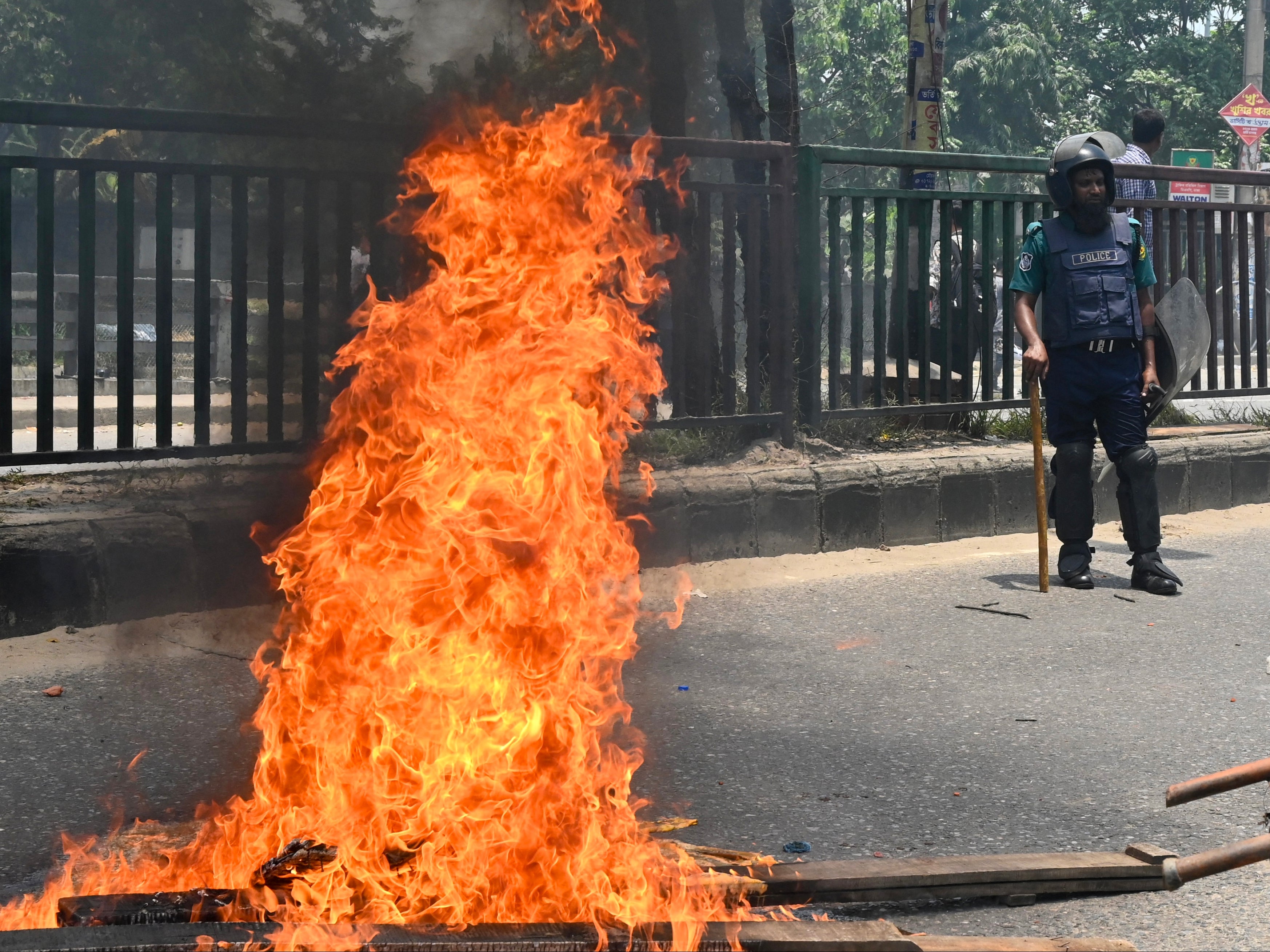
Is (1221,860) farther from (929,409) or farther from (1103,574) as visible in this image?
(929,409)

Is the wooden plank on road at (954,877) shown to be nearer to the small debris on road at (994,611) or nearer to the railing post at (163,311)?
the small debris on road at (994,611)

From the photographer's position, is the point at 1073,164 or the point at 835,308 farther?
the point at 835,308

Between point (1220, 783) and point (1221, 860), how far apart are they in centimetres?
23

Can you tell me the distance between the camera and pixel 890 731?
13.4 ft

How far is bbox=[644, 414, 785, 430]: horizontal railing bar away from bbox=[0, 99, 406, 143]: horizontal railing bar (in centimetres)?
220

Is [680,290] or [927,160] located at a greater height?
[927,160]

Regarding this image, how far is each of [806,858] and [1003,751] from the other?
3.46 ft

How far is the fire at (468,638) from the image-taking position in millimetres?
2551

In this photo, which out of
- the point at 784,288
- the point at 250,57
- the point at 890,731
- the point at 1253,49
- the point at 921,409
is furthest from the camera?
the point at 1253,49

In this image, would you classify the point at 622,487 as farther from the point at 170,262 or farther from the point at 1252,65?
the point at 1252,65

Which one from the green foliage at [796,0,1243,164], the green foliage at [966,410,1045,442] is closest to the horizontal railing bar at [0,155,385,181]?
the green foliage at [966,410,1045,442]

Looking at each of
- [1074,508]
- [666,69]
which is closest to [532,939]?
[1074,508]

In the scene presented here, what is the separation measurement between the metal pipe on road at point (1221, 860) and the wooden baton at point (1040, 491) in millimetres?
3676

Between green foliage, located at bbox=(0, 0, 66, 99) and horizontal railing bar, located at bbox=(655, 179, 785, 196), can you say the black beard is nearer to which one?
horizontal railing bar, located at bbox=(655, 179, 785, 196)
